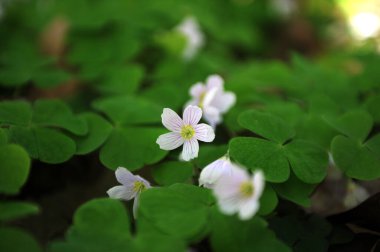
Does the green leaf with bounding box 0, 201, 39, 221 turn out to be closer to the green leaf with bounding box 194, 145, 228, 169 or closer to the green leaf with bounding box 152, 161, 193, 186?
the green leaf with bounding box 152, 161, 193, 186

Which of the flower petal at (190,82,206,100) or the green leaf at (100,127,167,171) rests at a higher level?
the flower petal at (190,82,206,100)

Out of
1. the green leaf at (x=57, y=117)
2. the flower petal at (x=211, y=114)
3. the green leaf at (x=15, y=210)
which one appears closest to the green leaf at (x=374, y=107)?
the flower petal at (x=211, y=114)

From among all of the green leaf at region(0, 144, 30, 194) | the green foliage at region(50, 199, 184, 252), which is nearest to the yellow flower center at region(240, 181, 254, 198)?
the green foliage at region(50, 199, 184, 252)

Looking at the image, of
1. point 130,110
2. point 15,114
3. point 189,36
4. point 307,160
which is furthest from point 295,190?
point 189,36

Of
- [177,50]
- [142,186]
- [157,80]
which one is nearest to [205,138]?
[142,186]

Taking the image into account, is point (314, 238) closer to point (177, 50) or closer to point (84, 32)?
point (177, 50)

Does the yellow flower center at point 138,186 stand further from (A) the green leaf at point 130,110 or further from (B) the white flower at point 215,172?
(A) the green leaf at point 130,110
